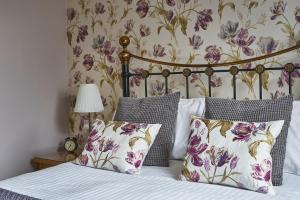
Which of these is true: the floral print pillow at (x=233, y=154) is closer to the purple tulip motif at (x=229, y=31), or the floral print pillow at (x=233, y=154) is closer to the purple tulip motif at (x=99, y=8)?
the purple tulip motif at (x=229, y=31)

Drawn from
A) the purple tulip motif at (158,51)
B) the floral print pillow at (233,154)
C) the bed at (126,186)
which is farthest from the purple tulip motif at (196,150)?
the purple tulip motif at (158,51)

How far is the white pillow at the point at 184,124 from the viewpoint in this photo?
2.13 metres

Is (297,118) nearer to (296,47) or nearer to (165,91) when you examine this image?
(296,47)

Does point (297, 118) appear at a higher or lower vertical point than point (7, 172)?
higher

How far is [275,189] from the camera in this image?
160 cm

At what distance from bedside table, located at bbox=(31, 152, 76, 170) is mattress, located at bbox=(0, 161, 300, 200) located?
73 cm

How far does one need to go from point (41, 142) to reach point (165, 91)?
45.3 inches

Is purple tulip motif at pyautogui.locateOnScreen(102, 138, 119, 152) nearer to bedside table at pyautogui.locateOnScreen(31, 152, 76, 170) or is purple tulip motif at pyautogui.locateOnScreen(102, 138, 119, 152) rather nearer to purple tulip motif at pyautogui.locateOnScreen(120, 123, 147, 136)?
purple tulip motif at pyautogui.locateOnScreen(120, 123, 147, 136)

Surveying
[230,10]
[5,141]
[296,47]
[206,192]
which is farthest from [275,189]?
[5,141]

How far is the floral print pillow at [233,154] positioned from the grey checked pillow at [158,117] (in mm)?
282

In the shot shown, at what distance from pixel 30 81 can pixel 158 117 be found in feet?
4.25

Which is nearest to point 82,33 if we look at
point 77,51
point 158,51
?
point 77,51

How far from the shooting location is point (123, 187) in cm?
164

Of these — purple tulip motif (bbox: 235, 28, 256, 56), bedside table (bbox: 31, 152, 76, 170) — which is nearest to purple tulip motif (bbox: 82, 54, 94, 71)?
bedside table (bbox: 31, 152, 76, 170)
